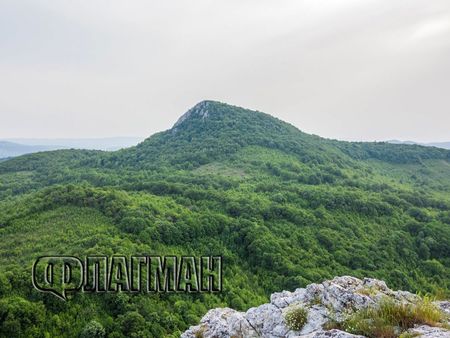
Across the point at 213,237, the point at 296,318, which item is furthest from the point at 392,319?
the point at 213,237

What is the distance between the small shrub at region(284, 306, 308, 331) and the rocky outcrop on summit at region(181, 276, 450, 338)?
112mm

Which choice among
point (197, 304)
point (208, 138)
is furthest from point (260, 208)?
point (208, 138)

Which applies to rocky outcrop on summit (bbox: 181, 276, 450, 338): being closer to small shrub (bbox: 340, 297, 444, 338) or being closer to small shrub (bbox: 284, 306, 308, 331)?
small shrub (bbox: 284, 306, 308, 331)

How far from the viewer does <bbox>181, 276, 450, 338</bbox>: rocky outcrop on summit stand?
12117 millimetres

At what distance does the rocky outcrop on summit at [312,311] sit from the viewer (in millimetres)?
12117

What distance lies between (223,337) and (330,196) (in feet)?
274

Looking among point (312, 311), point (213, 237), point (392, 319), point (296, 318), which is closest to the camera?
point (392, 319)

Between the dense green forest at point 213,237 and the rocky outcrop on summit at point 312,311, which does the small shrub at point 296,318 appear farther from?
the dense green forest at point 213,237

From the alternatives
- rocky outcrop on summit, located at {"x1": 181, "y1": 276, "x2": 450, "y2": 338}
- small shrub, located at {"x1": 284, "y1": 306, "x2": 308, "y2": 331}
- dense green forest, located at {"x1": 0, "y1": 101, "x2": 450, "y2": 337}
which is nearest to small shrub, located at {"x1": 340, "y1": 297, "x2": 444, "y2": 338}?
rocky outcrop on summit, located at {"x1": 181, "y1": 276, "x2": 450, "y2": 338}

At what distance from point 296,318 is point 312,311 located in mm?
727

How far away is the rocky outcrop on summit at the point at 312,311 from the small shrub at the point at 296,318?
0.11 metres

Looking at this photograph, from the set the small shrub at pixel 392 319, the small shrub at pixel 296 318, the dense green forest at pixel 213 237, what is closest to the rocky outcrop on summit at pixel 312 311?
the small shrub at pixel 296 318

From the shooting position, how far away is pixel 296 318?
13039mm

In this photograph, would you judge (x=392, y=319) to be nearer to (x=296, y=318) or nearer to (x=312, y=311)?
(x=312, y=311)
